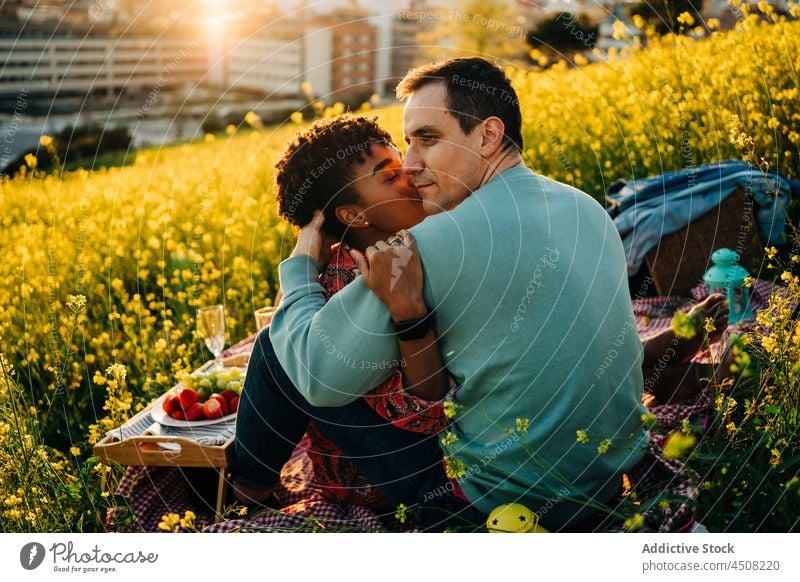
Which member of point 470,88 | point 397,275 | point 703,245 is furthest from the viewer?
point 703,245

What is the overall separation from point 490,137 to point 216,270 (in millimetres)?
2457

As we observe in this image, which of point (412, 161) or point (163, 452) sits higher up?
point (412, 161)

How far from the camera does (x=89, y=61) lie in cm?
912

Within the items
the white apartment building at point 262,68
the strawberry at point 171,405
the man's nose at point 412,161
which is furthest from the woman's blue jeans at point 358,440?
the white apartment building at point 262,68

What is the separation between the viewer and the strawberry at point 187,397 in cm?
243

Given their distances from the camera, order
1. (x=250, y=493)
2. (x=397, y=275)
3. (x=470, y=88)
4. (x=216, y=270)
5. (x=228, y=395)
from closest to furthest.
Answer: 1. (x=397, y=275)
2. (x=470, y=88)
3. (x=250, y=493)
4. (x=228, y=395)
5. (x=216, y=270)

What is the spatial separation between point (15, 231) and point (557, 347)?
398 centimetres

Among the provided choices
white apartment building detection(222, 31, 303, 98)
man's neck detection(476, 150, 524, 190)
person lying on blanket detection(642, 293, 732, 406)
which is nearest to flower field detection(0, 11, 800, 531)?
person lying on blanket detection(642, 293, 732, 406)

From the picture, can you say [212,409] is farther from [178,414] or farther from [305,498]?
[305,498]

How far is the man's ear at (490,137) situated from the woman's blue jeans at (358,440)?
0.66 meters

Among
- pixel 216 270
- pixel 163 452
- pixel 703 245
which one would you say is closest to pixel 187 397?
pixel 163 452

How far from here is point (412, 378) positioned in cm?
183
